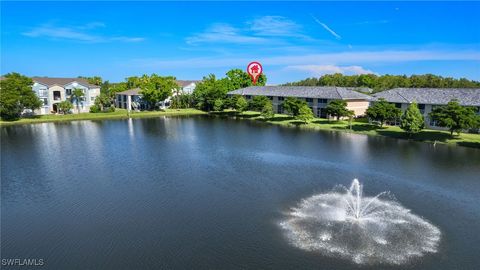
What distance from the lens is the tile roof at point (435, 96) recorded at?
5278 centimetres

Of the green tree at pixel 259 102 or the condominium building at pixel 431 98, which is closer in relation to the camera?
the condominium building at pixel 431 98

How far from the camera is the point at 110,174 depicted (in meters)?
31.9

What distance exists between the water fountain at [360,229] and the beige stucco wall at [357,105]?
43.2 metres

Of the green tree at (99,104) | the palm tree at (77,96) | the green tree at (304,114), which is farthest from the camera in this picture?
the green tree at (99,104)

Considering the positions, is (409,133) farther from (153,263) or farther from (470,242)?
(153,263)

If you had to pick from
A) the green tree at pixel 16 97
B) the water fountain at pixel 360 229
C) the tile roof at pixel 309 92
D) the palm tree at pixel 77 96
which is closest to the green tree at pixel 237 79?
the tile roof at pixel 309 92

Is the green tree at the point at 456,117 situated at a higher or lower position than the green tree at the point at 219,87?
lower

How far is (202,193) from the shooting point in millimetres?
26828

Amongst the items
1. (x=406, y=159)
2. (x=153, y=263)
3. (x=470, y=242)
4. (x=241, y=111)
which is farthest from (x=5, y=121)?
(x=470, y=242)

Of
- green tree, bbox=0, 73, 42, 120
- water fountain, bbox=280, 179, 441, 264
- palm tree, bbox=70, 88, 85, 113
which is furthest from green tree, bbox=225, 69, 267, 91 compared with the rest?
water fountain, bbox=280, 179, 441, 264

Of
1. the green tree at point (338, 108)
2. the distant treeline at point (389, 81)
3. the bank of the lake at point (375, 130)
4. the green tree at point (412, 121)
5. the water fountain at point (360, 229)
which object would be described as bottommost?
the water fountain at point (360, 229)

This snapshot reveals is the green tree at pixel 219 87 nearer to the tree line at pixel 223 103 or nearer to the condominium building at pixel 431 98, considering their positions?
the tree line at pixel 223 103

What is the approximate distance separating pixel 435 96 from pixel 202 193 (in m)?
47.5

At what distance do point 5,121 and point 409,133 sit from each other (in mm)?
73167
